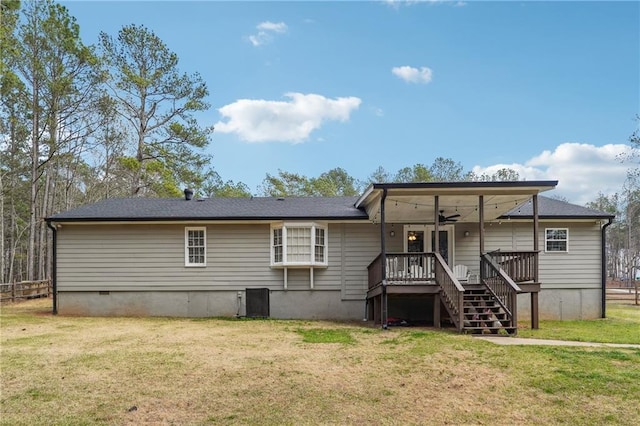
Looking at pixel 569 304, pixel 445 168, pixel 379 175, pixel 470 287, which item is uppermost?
pixel 445 168

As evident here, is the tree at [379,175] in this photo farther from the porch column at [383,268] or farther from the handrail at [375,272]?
the porch column at [383,268]

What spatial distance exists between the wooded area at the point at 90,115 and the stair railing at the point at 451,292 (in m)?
16.4

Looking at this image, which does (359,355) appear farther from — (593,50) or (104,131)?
(104,131)

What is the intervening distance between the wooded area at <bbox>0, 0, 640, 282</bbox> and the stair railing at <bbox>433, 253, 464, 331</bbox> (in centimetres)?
1636

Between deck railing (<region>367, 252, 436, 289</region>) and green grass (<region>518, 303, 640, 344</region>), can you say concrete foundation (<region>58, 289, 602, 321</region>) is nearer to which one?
green grass (<region>518, 303, 640, 344</region>)

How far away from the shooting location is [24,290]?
57.8ft

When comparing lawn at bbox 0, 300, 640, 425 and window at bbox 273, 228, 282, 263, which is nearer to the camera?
lawn at bbox 0, 300, 640, 425

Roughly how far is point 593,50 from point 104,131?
2467 centimetres

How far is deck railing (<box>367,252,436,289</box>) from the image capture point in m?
10.5

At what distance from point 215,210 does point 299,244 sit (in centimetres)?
283

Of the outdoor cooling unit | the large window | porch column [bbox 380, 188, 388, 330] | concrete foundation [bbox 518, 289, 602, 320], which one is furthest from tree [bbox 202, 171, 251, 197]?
concrete foundation [bbox 518, 289, 602, 320]

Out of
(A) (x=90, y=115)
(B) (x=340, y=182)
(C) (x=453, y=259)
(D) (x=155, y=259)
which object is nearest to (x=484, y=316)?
(C) (x=453, y=259)

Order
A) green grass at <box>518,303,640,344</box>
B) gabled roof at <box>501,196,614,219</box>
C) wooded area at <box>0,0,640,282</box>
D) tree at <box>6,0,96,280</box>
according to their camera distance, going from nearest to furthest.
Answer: green grass at <box>518,303,640,344</box> → gabled roof at <box>501,196,614,219</box> → tree at <box>6,0,96,280</box> → wooded area at <box>0,0,640,282</box>

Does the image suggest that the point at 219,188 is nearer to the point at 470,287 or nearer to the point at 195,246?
the point at 195,246
